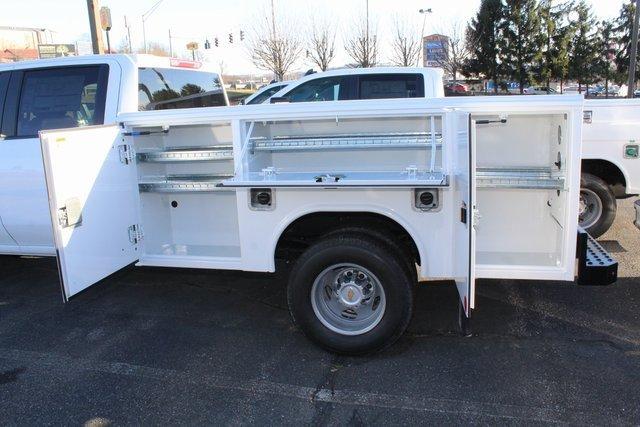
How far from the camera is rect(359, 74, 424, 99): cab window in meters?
7.68

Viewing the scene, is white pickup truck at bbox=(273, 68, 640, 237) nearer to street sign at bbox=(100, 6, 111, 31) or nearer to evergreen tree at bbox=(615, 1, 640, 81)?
street sign at bbox=(100, 6, 111, 31)

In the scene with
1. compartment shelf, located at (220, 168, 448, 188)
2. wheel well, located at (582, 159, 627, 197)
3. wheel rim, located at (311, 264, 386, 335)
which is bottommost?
wheel rim, located at (311, 264, 386, 335)

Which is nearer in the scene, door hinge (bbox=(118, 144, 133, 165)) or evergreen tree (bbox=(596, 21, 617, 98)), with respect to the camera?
door hinge (bbox=(118, 144, 133, 165))

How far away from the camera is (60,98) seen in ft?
15.4

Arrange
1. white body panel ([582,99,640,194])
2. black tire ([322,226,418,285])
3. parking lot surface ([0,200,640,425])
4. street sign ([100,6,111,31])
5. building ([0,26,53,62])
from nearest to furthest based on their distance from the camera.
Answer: parking lot surface ([0,200,640,425])
black tire ([322,226,418,285])
white body panel ([582,99,640,194])
street sign ([100,6,111,31])
building ([0,26,53,62])

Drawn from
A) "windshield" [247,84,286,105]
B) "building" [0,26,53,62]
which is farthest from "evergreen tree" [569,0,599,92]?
"building" [0,26,53,62]

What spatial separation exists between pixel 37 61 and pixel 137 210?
1810mm

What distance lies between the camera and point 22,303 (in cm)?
493

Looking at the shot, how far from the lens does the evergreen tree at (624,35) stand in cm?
3931

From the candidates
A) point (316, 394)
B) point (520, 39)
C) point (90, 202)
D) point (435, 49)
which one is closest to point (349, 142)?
point (316, 394)

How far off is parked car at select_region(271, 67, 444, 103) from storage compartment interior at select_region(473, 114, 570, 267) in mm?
3617

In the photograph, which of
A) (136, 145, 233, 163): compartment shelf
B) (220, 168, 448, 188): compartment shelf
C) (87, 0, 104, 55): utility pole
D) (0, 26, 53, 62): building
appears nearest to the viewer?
(220, 168, 448, 188): compartment shelf

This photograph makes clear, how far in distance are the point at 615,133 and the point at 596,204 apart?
81 centimetres

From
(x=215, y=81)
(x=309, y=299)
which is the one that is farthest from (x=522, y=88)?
(x=309, y=299)
